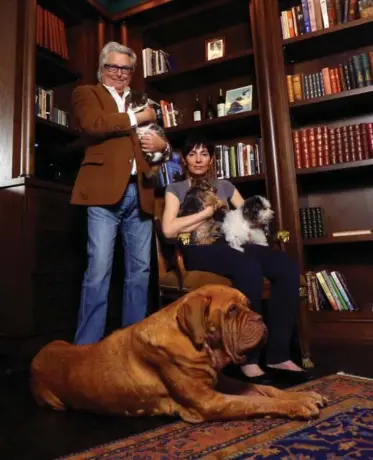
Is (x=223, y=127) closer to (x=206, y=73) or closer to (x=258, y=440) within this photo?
(x=206, y=73)

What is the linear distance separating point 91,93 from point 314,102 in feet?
4.87

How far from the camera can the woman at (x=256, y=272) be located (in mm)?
1785

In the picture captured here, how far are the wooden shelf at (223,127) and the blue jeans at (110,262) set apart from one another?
4.01 feet

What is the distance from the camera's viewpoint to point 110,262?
6.28 feet

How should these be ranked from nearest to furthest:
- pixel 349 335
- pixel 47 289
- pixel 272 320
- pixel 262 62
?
pixel 272 320 → pixel 47 289 → pixel 349 335 → pixel 262 62

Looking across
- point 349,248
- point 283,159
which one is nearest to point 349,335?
point 349,248

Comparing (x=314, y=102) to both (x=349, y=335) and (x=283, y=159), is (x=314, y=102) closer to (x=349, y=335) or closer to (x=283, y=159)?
(x=283, y=159)

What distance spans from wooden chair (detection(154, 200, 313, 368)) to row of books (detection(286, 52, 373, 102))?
1.33 metres

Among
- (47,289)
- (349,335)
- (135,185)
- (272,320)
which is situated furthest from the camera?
(349,335)

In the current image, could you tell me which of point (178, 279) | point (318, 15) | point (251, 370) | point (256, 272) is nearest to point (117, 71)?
point (178, 279)

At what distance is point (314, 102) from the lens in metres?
2.71

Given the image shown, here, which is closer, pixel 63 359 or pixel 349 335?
pixel 63 359

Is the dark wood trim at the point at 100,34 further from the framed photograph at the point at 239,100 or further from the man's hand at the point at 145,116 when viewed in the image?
the man's hand at the point at 145,116

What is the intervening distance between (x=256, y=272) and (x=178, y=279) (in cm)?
37
